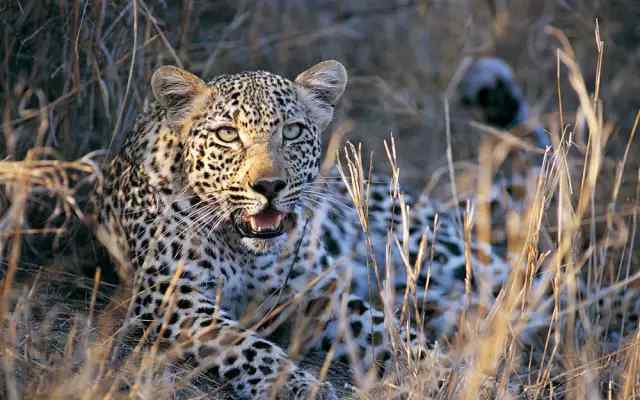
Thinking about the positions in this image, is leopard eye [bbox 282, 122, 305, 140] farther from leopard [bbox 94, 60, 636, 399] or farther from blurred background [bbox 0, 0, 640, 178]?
blurred background [bbox 0, 0, 640, 178]

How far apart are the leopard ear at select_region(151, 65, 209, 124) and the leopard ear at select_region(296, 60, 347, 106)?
2.21ft

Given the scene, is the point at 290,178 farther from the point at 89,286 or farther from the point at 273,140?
the point at 89,286

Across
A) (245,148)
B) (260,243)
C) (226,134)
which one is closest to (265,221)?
(260,243)

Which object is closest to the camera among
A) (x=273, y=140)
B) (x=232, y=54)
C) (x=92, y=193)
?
(x=273, y=140)

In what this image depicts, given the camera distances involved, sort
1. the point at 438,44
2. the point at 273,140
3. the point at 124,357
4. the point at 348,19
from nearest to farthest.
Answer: the point at 124,357, the point at 273,140, the point at 348,19, the point at 438,44

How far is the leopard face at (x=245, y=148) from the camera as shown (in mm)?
5270

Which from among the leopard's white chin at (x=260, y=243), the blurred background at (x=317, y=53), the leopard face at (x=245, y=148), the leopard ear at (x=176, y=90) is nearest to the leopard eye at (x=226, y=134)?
the leopard face at (x=245, y=148)

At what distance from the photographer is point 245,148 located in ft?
17.8

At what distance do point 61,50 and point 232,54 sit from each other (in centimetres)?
215

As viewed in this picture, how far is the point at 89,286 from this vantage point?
6.00m

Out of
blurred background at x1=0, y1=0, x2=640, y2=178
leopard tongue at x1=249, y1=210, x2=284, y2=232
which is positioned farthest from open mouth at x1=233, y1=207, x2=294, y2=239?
blurred background at x1=0, y1=0, x2=640, y2=178

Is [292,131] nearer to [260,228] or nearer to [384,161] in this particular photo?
[260,228]

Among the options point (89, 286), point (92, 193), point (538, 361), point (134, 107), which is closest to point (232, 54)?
point (134, 107)

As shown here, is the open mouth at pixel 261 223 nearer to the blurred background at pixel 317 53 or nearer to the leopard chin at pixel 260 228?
the leopard chin at pixel 260 228
